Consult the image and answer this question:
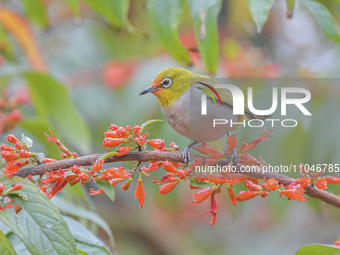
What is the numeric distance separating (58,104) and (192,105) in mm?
1231

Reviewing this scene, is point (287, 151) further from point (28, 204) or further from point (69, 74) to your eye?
point (69, 74)

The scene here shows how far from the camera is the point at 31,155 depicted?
53.6 inches

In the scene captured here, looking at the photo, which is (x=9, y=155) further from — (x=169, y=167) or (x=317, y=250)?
(x=317, y=250)

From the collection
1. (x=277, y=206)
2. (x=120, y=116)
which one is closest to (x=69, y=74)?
(x=120, y=116)

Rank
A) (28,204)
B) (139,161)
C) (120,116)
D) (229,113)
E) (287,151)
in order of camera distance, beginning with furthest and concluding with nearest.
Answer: (120,116) < (287,151) < (229,113) < (139,161) < (28,204)

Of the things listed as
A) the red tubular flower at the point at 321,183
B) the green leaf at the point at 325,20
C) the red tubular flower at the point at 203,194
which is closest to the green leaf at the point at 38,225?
the red tubular flower at the point at 203,194

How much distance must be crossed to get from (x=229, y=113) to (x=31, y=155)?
0.54 metres

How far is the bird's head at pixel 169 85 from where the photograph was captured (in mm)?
1546

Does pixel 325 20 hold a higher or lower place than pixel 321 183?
higher

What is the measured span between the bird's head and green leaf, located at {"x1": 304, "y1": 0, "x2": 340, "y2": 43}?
43 centimetres

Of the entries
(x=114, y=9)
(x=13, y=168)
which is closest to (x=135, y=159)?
(x=13, y=168)

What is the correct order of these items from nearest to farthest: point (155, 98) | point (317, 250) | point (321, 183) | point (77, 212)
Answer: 1. point (317, 250)
2. point (321, 183)
3. point (77, 212)
4. point (155, 98)

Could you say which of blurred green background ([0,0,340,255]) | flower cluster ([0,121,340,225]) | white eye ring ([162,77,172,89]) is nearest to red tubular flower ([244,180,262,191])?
flower cluster ([0,121,340,225])

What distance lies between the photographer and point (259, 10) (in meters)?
1.59
